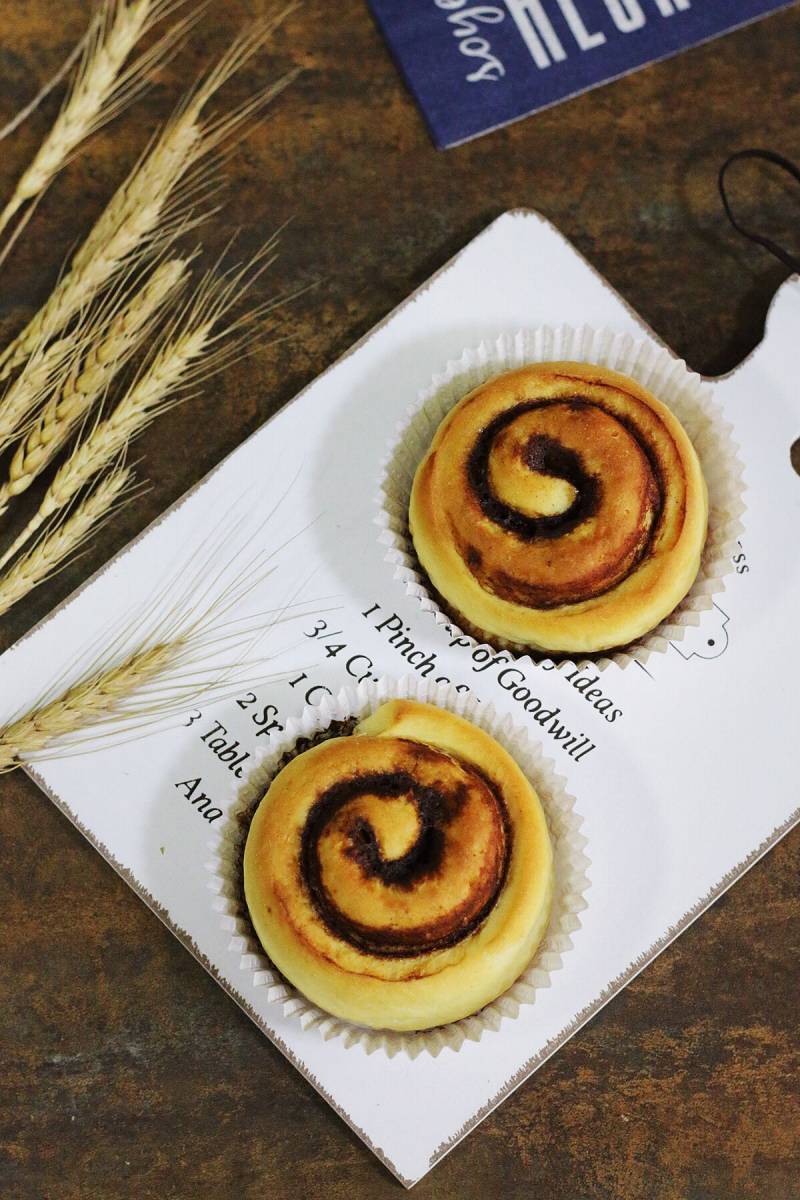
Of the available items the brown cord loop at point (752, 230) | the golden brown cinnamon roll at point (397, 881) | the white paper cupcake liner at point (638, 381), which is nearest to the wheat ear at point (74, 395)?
the white paper cupcake liner at point (638, 381)

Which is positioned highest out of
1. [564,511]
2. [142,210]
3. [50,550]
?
[142,210]

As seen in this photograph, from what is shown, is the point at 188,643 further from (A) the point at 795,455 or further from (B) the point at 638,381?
(A) the point at 795,455

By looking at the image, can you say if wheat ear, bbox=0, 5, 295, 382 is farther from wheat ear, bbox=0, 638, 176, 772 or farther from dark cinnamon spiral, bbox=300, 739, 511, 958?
dark cinnamon spiral, bbox=300, 739, 511, 958

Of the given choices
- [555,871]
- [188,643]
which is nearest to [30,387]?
[188,643]

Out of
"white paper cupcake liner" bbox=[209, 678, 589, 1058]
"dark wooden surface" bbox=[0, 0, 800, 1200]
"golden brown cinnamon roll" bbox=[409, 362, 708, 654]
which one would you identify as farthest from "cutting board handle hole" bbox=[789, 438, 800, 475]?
"white paper cupcake liner" bbox=[209, 678, 589, 1058]

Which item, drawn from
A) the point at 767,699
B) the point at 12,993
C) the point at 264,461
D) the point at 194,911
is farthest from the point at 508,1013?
the point at 264,461

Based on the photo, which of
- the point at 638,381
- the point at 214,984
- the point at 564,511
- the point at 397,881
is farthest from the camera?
the point at 638,381
